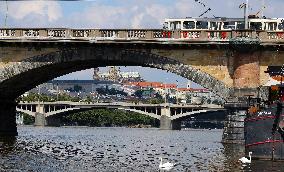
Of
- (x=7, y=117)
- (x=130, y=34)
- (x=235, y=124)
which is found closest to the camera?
(x=235, y=124)

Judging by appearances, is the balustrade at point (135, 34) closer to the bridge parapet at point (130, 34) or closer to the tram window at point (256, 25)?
the bridge parapet at point (130, 34)

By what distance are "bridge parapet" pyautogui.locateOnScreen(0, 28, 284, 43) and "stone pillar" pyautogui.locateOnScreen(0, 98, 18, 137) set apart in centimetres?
1639

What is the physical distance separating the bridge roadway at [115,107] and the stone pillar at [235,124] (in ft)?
316

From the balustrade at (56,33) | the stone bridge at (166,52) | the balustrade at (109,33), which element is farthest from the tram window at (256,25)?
the balustrade at (56,33)

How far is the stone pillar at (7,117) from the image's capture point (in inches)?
3755

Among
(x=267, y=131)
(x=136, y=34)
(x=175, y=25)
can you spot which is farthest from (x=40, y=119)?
(x=267, y=131)

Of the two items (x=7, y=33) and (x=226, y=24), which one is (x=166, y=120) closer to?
(x=226, y=24)

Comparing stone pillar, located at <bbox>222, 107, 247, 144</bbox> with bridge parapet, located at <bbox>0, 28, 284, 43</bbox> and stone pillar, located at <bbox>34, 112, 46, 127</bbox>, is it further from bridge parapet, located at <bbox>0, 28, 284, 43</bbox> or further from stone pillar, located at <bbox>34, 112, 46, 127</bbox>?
stone pillar, located at <bbox>34, 112, 46, 127</bbox>

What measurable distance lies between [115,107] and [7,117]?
84215 millimetres

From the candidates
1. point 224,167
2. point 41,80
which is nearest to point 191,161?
point 224,167

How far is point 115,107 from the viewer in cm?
18062

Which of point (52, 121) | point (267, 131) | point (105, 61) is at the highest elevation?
point (105, 61)

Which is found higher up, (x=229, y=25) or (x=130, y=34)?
(x=229, y=25)

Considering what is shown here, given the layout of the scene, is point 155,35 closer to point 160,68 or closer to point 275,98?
point 160,68
